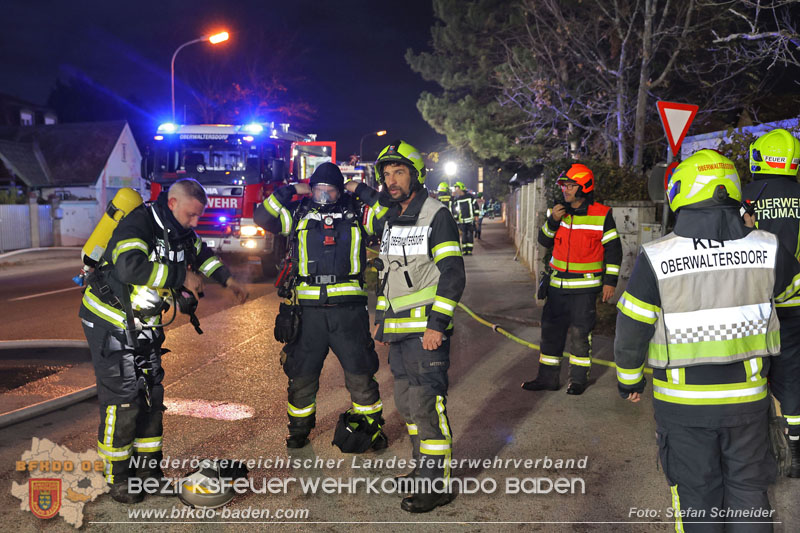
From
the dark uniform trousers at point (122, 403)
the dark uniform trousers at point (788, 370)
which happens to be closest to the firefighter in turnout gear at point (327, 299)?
the dark uniform trousers at point (122, 403)

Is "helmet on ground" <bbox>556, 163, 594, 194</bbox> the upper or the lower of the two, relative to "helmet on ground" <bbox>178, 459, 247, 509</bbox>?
upper

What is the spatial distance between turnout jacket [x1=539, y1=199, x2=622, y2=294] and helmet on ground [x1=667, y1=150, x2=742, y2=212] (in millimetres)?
3076

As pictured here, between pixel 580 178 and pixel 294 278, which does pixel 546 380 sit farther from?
pixel 294 278

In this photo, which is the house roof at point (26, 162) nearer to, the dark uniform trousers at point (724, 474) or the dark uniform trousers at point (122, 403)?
the dark uniform trousers at point (122, 403)

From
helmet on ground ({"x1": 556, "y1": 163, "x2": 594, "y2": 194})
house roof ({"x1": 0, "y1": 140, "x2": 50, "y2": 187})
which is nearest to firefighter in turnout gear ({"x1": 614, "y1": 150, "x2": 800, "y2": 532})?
helmet on ground ({"x1": 556, "y1": 163, "x2": 594, "y2": 194})

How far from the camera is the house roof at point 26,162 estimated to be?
35938mm

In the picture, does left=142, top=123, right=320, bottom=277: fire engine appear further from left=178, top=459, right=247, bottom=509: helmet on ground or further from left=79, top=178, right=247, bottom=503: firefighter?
left=178, top=459, right=247, bottom=509: helmet on ground

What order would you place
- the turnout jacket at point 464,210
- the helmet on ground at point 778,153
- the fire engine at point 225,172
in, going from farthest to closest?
the turnout jacket at point 464,210, the fire engine at point 225,172, the helmet on ground at point 778,153

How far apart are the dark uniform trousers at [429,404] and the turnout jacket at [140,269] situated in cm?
149

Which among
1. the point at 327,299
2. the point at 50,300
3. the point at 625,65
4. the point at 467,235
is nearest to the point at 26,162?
the point at 50,300

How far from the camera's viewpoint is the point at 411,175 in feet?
13.2

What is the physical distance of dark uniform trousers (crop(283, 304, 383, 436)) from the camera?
4.47 metres

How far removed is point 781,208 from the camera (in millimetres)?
4164

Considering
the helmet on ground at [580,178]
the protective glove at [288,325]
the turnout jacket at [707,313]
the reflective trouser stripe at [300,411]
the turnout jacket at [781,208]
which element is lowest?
the reflective trouser stripe at [300,411]
